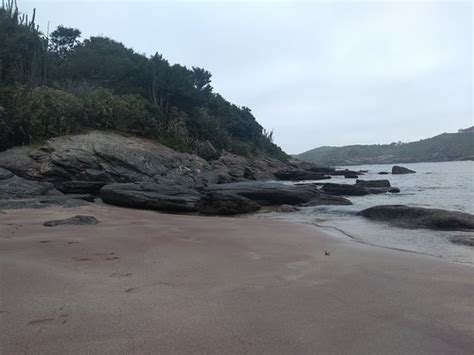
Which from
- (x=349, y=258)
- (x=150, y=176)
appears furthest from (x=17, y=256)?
(x=150, y=176)

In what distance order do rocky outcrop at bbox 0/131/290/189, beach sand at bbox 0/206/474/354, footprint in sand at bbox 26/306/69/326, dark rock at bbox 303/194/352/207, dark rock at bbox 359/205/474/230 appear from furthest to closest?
rocky outcrop at bbox 0/131/290/189 → dark rock at bbox 303/194/352/207 → dark rock at bbox 359/205/474/230 → footprint in sand at bbox 26/306/69/326 → beach sand at bbox 0/206/474/354

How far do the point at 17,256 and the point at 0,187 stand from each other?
10.4 metres

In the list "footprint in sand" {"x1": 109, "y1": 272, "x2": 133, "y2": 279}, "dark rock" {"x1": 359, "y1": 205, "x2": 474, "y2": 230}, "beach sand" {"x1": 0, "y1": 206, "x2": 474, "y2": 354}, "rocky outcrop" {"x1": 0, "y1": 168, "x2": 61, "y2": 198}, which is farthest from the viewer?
"rocky outcrop" {"x1": 0, "y1": 168, "x2": 61, "y2": 198}

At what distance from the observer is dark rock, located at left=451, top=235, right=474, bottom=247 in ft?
26.1

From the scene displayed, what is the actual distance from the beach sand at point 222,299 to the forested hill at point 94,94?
64.1ft

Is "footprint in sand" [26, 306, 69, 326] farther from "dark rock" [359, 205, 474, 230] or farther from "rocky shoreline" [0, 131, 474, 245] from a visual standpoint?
"dark rock" [359, 205, 474, 230]

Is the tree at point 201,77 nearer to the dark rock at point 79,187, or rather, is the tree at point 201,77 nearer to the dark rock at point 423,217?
the dark rock at point 79,187

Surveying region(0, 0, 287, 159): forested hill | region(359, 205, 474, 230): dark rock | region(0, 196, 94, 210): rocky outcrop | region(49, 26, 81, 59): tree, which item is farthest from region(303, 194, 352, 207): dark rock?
region(49, 26, 81, 59): tree

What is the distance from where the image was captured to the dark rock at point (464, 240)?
7.94m

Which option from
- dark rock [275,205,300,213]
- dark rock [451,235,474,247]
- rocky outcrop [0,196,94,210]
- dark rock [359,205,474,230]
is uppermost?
dark rock [359,205,474,230]

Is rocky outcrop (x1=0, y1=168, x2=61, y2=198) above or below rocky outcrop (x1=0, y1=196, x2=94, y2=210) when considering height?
above

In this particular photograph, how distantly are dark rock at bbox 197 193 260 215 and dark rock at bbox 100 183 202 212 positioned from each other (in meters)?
0.26

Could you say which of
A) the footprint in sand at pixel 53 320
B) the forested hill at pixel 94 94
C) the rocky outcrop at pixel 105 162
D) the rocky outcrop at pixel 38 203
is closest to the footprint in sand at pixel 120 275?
the footprint in sand at pixel 53 320

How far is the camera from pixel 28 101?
23859mm
